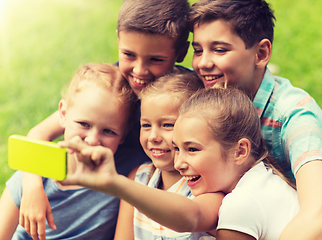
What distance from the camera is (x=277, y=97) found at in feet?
6.59

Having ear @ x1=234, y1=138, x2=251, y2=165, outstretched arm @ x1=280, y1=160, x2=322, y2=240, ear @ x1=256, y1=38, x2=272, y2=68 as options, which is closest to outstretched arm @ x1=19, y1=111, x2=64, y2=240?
ear @ x1=234, y1=138, x2=251, y2=165

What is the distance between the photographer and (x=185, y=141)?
→ 5.24ft

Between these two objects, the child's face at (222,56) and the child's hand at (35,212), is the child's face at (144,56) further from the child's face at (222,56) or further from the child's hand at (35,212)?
the child's hand at (35,212)

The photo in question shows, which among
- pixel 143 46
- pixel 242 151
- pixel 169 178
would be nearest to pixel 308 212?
pixel 242 151

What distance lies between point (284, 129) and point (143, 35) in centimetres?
86

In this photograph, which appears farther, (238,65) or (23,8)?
(23,8)

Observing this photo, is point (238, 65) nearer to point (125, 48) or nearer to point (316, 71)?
point (125, 48)

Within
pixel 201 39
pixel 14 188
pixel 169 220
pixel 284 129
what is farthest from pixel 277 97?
pixel 14 188

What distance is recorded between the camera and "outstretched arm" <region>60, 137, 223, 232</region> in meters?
1.15

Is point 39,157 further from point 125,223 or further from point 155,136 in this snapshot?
point 125,223

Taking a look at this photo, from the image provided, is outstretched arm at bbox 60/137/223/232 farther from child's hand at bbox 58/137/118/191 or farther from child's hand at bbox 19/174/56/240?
child's hand at bbox 19/174/56/240

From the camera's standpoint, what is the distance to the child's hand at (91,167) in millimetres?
1145

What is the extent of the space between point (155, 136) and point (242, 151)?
0.42m

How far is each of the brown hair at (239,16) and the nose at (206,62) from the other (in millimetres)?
181
